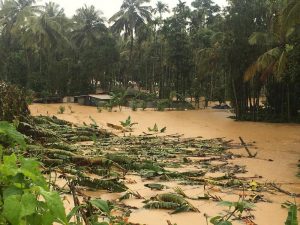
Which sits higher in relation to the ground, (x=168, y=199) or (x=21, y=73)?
(x=21, y=73)

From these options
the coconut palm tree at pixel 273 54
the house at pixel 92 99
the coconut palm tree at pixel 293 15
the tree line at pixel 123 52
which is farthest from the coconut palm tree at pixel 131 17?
the coconut palm tree at pixel 293 15

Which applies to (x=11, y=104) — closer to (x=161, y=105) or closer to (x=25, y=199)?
(x=25, y=199)

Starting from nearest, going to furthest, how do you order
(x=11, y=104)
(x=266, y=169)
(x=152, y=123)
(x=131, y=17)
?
1. (x=266, y=169)
2. (x=11, y=104)
3. (x=152, y=123)
4. (x=131, y=17)

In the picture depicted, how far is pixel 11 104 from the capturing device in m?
9.91

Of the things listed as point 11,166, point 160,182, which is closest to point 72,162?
point 160,182

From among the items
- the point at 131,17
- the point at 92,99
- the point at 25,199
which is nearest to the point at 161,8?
the point at 131,17

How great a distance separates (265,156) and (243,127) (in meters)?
9.73

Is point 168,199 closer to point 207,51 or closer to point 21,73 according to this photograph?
point 207,51

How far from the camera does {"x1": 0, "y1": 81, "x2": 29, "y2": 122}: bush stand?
31.6 ft

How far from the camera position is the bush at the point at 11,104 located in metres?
9.62

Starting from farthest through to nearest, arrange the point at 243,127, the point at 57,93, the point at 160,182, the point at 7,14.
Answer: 1. the point at 57,93
2. the point at 7,14
3. the point at 243,127
4. the point at 160,182

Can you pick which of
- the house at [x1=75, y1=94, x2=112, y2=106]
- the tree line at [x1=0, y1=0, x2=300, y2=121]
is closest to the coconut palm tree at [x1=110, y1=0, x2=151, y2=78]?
the tree line at [x1=0, y1=0, x2=300, y2=121]

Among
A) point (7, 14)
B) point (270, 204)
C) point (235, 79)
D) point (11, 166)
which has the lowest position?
point (270, 204)

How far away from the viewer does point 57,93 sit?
40.7 metres
